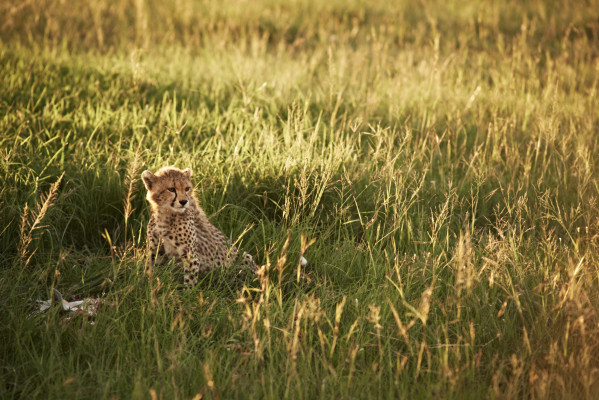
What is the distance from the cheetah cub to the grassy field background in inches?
5.7

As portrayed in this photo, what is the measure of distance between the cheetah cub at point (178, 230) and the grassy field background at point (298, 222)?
145 millimetres

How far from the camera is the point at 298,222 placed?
366 centimetres

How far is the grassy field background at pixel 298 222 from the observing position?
2.50 meters

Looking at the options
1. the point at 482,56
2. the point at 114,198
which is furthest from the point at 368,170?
the point at 482,56

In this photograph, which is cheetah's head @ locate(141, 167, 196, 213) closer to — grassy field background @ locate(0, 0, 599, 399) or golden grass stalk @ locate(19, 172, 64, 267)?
grassy field background @ locate(0, 0, 599, 399)

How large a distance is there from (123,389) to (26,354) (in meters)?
0.54

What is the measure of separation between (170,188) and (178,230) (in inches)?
10.3

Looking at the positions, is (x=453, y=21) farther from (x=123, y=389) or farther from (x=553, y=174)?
(x=123, y=389)

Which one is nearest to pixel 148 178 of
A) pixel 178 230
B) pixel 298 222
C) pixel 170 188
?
pixel 170 188

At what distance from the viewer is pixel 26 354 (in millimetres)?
2604

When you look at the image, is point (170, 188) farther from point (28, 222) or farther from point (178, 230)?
point (28, 222)

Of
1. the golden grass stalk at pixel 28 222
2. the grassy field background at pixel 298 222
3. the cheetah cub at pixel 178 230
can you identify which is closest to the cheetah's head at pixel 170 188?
the cheetah cub at pixel 178 230

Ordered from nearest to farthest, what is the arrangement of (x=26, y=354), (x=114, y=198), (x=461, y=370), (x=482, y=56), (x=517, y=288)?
(x=461, y=370) → (x=26, y=354) → (x=517, y=288) → (x=114, y=198) → (x=482, y=56)

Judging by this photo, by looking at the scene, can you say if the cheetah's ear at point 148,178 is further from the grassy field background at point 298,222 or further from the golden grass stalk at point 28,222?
the golden grass stalk at point 28,222
